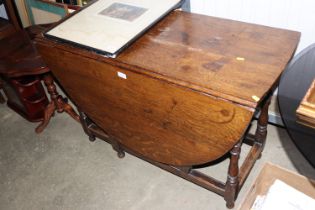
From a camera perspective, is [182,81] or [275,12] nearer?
[182,81]

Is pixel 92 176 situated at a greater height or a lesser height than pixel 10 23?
lesser

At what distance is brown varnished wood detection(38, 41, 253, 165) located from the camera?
46.3 inches

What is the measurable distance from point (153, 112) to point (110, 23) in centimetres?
46

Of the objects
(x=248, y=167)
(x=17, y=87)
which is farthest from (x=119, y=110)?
(x=17, y=87)

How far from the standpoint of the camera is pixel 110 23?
150cm

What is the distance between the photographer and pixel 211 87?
1130 mm

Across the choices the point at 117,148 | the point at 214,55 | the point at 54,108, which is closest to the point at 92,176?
the point at 117,148

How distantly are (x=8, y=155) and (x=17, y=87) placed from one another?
0.42m

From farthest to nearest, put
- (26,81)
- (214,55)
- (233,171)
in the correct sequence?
(26,81) < (233,171) < (214,55)

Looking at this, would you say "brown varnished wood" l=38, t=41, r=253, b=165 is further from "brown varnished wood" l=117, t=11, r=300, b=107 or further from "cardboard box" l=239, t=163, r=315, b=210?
"cardboard box" l=239, t=163, r=315, b=210

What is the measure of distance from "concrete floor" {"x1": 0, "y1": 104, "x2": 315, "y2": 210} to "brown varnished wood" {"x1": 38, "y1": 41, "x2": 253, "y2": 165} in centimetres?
26

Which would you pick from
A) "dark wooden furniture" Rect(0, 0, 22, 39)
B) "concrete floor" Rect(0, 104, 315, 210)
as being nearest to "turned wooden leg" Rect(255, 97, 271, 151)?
"concrete floor" Rect(0, 104, 315, 210)

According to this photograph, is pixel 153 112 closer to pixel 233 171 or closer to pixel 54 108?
pixel 233 171

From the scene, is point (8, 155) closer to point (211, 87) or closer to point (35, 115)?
point (35, 115)
